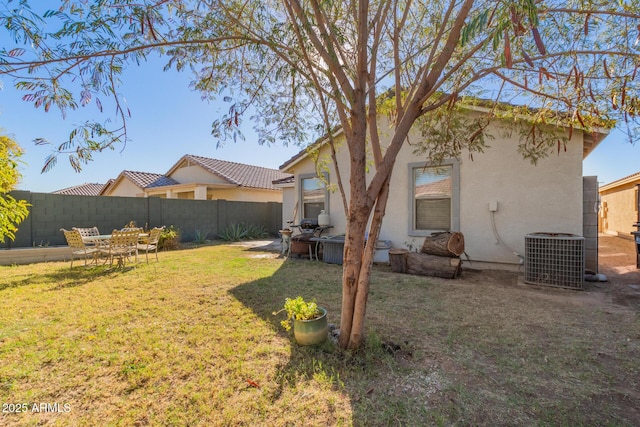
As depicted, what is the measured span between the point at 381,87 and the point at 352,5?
1506 mm

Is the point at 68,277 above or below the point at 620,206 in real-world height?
below

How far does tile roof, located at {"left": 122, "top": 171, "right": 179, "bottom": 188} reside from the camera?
2139 centimetres

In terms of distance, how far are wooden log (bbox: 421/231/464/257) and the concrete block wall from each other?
11.3 m

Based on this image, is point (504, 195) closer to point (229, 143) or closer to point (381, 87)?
point (381, 87)

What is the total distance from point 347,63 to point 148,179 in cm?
2364

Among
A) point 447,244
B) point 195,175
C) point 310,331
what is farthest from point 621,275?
point 195,175

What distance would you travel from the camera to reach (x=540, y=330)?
12.6ft

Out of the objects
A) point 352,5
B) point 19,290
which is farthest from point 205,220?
point 352,5

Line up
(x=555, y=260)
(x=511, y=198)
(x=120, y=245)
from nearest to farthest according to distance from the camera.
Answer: (x=555, y=260) → (x=511, y=198) → (x=120, y=245)

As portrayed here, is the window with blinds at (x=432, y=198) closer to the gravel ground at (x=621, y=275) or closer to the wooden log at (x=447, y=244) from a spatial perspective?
the wooden log at (x=447, y=244)

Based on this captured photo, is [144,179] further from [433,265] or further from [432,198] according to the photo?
[433,265]

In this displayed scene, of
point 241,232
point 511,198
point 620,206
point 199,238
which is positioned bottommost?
point 199,238

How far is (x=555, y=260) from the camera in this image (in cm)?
584

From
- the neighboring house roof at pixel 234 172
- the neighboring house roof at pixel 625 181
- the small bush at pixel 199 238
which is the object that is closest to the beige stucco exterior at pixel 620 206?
the neighboring house roof at pixel 625 181
